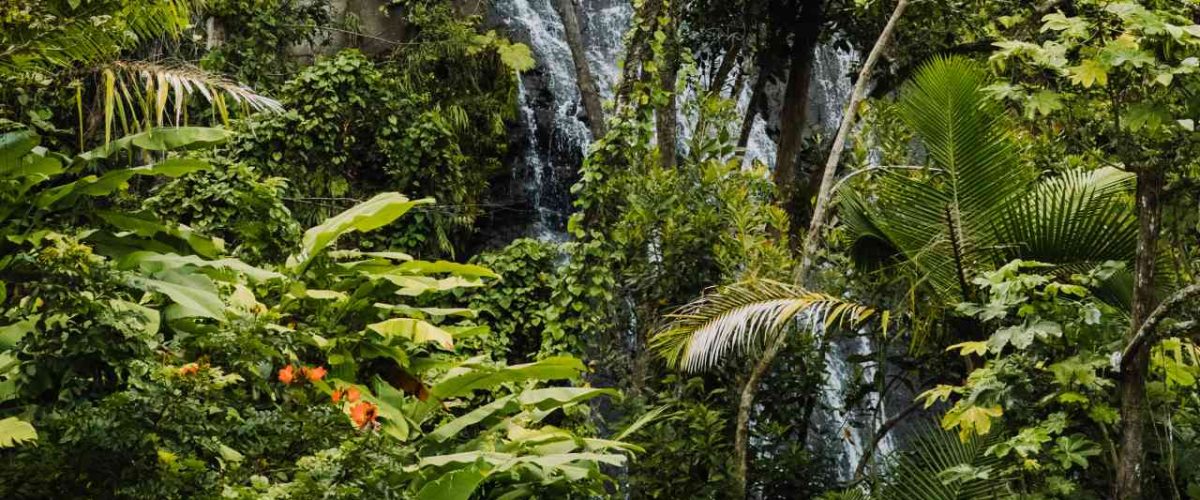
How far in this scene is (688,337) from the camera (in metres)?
6.88

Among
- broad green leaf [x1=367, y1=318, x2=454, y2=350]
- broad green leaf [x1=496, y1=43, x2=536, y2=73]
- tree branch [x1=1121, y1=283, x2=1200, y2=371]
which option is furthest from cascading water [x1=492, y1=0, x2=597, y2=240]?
tree branch [x1=1121, y1=283, x2=1200, y2=371]

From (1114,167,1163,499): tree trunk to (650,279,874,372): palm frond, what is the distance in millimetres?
1665

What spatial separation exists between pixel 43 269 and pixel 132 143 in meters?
1.73

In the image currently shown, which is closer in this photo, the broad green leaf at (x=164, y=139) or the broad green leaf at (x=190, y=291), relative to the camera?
the broad green leaf at (x=190, y=291)

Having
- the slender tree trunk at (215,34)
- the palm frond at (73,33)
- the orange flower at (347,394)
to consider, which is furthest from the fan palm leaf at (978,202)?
the slender tree trunk at (215,34)

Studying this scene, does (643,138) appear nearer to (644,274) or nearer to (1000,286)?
(644,274)

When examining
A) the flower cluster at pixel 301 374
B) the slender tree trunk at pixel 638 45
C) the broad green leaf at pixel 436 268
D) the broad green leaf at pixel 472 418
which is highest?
the slender tree trunk at pixel 638 45

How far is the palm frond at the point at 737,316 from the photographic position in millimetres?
6566

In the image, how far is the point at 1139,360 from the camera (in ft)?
16.1

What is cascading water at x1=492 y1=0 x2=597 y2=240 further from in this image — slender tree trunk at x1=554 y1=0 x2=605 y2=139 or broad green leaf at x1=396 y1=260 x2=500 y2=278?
broad green leaf at x1=396 y1=260 x2=500 y2=278

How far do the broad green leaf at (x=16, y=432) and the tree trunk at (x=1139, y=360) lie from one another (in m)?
4.18

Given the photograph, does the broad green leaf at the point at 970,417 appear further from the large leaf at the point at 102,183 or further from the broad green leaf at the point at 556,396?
the large leaf at the point at 102,183

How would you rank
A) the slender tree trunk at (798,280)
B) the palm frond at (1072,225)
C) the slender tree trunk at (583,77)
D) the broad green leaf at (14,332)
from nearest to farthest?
the broad green leaf at (14,332) < the palm frond at (1072,225) < the slender tree trunk at (798,280) < the slender tree trunk at (583,77)

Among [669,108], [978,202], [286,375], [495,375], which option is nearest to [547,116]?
[669,108]
